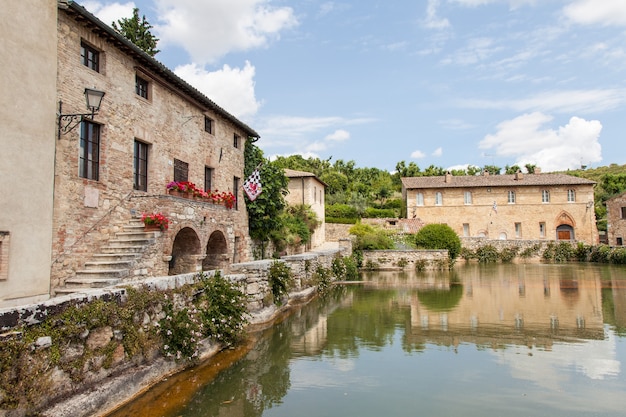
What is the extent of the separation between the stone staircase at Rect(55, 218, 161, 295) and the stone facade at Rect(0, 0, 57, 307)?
70cm

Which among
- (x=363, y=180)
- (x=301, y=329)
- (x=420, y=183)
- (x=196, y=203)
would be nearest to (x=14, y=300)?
(x=196, y=203)

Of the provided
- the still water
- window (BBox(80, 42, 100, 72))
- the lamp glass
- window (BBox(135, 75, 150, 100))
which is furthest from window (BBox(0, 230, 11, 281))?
window (BBox(135, 75, 150, 100))

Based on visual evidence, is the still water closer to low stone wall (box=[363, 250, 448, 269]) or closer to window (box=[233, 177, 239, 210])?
window (box=[233, 177, 239, 210])

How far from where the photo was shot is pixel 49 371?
A: 549 cm

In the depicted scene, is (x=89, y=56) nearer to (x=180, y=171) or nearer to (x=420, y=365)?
(x=180, y=171)

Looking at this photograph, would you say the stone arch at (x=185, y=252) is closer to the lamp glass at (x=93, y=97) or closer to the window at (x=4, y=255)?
the lamp glass at (x=93, y=97)

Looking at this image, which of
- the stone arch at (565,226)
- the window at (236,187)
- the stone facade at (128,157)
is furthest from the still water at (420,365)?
the stone arch at (565,226)

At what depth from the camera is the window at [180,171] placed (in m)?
15.3

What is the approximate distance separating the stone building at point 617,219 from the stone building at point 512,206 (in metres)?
2.75

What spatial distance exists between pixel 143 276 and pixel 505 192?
40645 mm

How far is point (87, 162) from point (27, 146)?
2244mm

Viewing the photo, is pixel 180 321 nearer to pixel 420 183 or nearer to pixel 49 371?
pixel 49 371

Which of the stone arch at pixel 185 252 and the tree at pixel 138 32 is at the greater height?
the tree at pixel 138 32

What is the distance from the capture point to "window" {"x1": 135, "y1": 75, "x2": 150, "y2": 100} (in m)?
13.3
